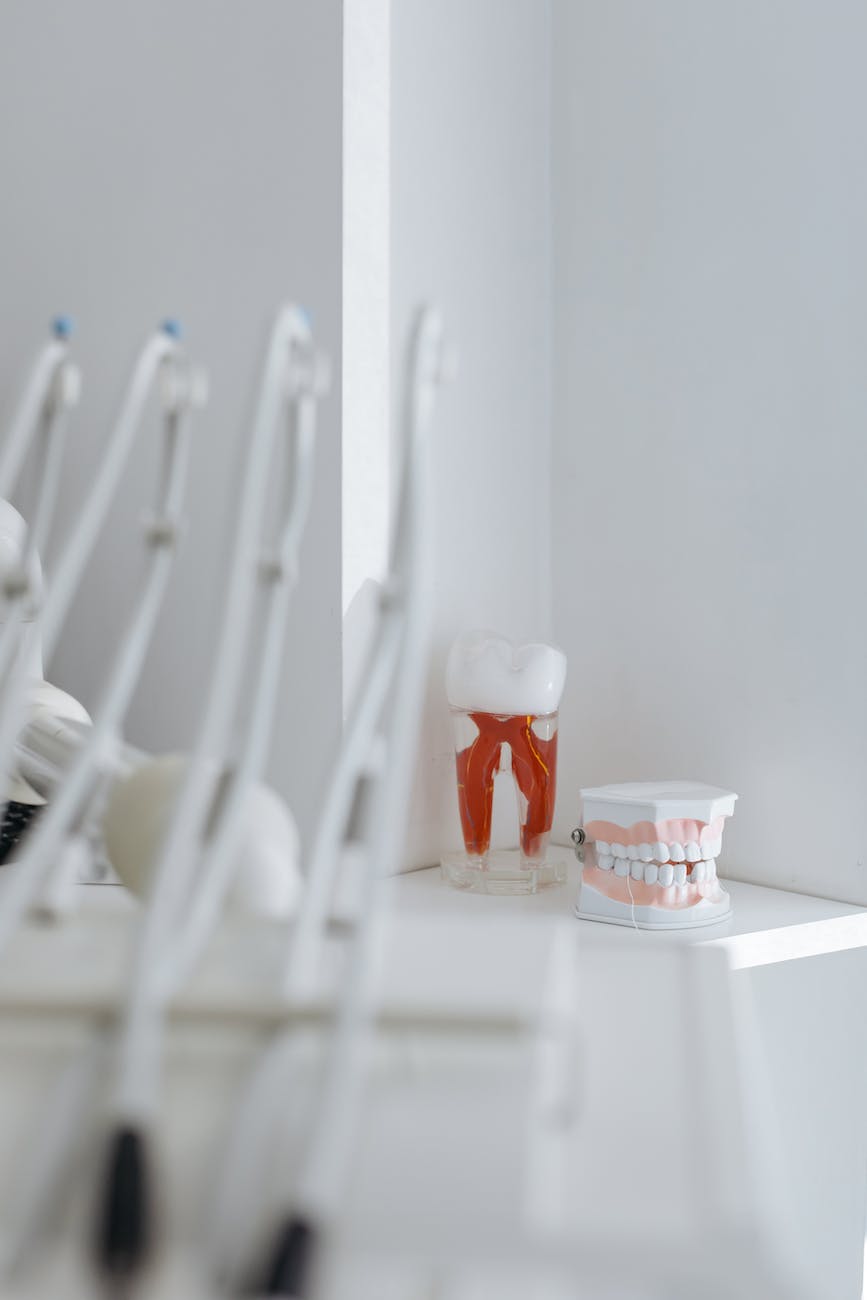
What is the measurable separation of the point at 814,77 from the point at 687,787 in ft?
2.24

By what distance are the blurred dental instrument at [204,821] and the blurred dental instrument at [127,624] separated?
0.02 m

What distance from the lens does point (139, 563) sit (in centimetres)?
137

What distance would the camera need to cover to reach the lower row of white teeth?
108 cm

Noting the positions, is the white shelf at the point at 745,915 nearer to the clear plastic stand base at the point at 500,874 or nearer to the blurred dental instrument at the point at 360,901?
the clear plastic stand base at the point at 500,874

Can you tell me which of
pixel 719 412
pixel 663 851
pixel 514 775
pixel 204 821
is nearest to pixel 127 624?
pixel 204 821

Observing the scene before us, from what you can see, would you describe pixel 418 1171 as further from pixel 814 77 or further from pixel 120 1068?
pixel 814 77

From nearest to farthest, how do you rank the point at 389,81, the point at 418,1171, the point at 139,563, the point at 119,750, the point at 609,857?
1. the point at 418,1171
2. the point at 119,750
3. the point at 609,857
4. the point at 389,81
5. the point at 139,563

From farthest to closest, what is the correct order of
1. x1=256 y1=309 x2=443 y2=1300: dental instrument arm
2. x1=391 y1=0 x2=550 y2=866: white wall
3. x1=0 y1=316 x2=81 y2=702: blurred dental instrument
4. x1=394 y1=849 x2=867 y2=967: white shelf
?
1. x1=391 y1=0 x2=550 y2=866: white wall
2. x1=394 y1=849 x2=867 y2=967: white shelf
3. x1=0 y1=316 x2=81 y2=702: blurred dental instrument
4. x1=256 y1=309 x2=443 y2=1300: dental instrument arm

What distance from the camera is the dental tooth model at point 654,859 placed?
1.08 metres

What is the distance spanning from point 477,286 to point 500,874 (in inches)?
25.3

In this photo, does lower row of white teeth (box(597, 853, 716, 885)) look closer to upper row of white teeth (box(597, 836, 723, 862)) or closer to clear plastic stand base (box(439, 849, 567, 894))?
upper row of white teeth (box(597, 836, 723, 862))

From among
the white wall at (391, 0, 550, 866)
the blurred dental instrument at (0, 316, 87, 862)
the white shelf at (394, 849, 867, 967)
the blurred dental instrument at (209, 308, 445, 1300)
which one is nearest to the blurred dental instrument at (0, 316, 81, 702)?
the blurred dental instrument at (0, 316, 87, 862)

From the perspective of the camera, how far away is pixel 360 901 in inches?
10.4

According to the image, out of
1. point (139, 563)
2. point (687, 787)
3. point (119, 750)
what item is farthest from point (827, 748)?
point (119, 750)
